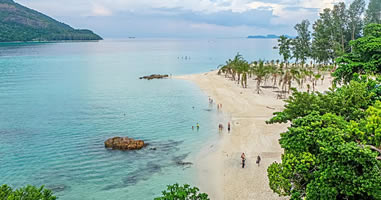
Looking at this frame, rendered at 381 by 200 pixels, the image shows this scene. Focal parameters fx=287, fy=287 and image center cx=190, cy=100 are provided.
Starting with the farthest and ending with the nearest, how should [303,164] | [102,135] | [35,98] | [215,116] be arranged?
[35,98], [215,116], [102,135], [303,164]

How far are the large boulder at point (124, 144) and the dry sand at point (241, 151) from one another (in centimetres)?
732

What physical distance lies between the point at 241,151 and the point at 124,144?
511 inches

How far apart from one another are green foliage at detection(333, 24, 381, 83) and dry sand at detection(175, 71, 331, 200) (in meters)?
10.6

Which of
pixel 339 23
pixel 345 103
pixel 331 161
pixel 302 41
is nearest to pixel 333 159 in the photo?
pixel 331 161

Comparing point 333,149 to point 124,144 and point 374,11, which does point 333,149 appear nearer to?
point 124,144

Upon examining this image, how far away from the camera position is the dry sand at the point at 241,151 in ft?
76.9

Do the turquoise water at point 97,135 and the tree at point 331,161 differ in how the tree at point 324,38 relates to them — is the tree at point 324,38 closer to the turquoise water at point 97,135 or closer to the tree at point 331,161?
the turquoise water at point 97,135

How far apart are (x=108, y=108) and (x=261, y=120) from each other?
26.7m

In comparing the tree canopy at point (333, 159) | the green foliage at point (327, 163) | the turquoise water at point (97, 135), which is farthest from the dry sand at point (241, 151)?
the tree canopy at point (333, 159)

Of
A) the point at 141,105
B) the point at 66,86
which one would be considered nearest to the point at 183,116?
the point at 141,105

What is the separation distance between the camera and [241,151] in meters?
31.0

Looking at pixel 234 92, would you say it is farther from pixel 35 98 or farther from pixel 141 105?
pixel 35 98

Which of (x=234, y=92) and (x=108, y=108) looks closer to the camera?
(x=108, y=108)

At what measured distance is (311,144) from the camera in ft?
44.9
